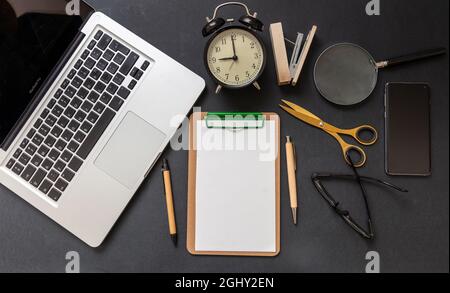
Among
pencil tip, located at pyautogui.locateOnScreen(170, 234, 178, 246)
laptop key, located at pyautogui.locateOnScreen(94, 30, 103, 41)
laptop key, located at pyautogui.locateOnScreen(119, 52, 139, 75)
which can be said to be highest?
laptop key, located at pyautogui.locateOnScreen(94, 30, 103, 41)

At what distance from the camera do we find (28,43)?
848 millimetres

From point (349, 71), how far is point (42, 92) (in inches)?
24.3

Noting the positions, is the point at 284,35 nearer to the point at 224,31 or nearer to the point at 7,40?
the point at 224,31

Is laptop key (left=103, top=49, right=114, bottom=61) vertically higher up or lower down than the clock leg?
higher up

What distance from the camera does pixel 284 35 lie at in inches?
A: 36.1

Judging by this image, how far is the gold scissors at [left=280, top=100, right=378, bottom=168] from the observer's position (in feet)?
2.93

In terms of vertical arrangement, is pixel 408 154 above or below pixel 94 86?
below

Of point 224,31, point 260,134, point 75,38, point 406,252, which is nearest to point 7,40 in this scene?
point 75,38

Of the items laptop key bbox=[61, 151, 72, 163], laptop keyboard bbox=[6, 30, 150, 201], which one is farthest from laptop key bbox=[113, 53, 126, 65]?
laptop key bbox=[61, 151, 72, 163]

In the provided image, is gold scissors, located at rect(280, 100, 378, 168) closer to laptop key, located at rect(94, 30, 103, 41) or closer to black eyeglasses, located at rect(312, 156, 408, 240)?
black eyeglasses, located at rect(312, 156, 408, 240)

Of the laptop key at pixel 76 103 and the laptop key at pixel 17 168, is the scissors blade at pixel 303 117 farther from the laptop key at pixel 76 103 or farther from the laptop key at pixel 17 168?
the laptop key at pixel 17 168

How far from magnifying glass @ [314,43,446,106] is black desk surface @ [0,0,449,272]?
0.02 metres

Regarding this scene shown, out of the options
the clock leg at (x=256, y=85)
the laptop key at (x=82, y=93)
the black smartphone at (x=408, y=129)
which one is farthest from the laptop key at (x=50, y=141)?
the black smartphone at (x=408, y=129)

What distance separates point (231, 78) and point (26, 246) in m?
0.54
